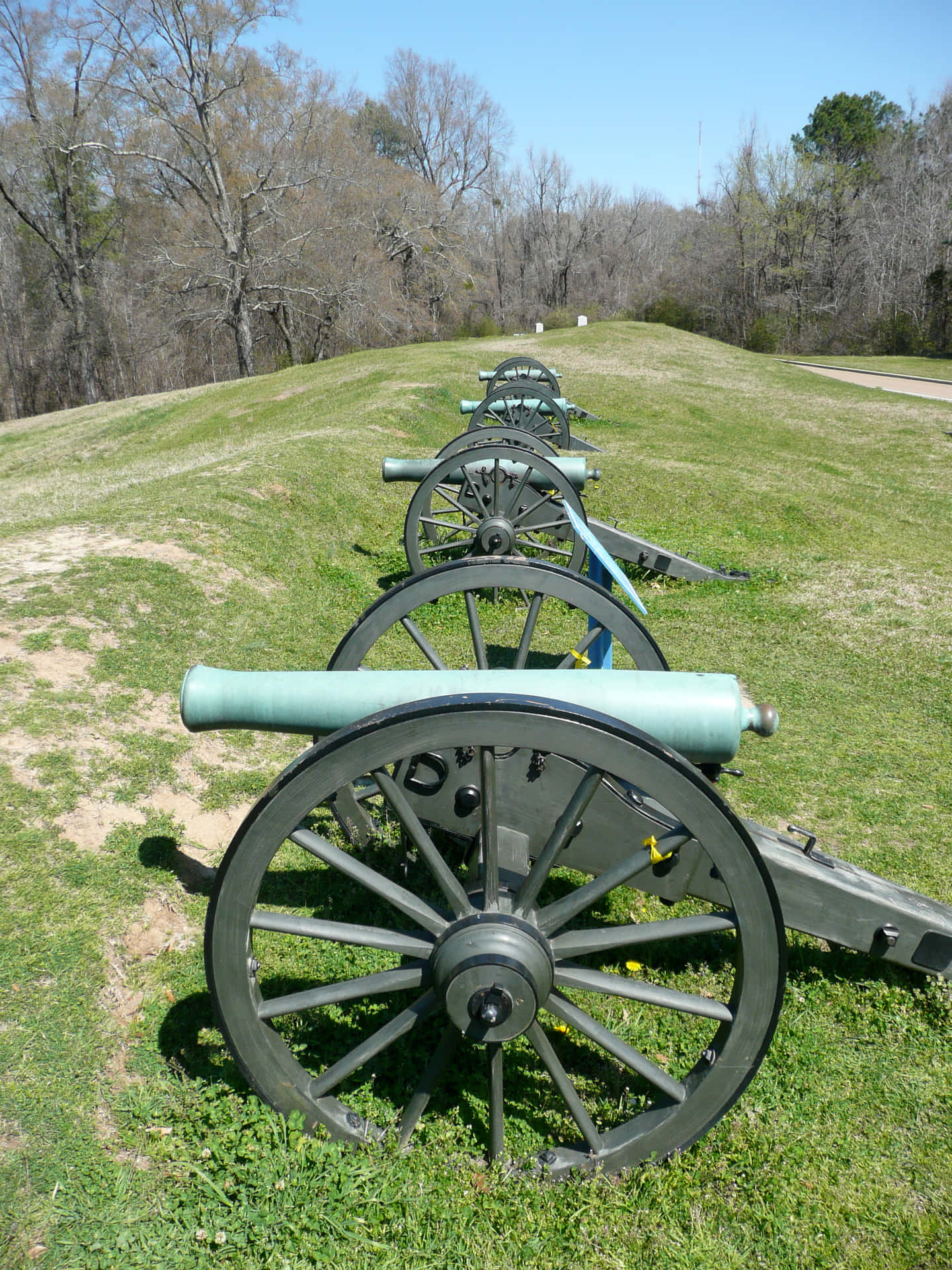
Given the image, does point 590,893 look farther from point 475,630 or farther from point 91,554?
point 91,554

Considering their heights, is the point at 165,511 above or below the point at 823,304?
below

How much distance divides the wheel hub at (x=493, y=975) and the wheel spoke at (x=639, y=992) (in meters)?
0.06

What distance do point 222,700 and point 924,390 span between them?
23474 millimetres

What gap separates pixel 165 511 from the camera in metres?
6.82

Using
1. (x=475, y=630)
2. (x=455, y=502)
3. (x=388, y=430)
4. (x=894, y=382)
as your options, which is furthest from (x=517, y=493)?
(x=894, y=382)

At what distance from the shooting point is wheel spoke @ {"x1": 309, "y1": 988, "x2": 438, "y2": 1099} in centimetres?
201

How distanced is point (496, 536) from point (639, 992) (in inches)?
155

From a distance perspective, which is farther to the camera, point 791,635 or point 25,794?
point 791,635

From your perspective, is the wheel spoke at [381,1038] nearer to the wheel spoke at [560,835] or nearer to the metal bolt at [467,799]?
the wheel spoke at [560,835]

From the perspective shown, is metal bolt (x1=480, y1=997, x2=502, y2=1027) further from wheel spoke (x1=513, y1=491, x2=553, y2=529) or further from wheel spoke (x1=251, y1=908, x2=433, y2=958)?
wheel spoke (x1=513, y1=491, x2=553, y2=529)

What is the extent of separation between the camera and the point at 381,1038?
2.02 m

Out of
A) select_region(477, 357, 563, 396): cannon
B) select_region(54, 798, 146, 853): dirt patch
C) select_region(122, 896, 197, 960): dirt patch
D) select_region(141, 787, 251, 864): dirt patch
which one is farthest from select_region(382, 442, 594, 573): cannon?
select_region(477, 357, 563, 396): cannon

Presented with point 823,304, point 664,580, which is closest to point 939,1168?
point 664,580

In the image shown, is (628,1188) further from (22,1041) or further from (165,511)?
(165,511)
